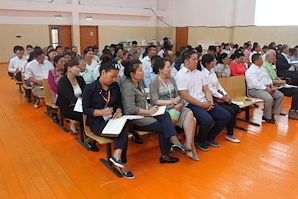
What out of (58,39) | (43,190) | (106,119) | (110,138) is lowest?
(43,190)

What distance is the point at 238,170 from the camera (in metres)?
2.97

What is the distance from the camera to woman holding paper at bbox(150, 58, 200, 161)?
319 cm

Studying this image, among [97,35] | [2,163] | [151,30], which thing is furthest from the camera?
[151,30]

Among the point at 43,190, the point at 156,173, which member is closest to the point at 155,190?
the point at 156,173

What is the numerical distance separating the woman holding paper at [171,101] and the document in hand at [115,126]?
0.52 m

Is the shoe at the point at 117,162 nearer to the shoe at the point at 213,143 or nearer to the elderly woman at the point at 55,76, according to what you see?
the shoe at the point at 213,143

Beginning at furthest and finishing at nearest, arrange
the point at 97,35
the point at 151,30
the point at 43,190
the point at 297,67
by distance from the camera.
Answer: the point at 151,30, the point at 97,35, the point at 297,67, the point at 43,190

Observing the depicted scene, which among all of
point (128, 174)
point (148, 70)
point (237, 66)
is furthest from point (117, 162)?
point (237, 66)

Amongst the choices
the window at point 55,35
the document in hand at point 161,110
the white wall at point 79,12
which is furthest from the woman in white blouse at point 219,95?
the window at point 55,35

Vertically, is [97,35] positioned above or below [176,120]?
above

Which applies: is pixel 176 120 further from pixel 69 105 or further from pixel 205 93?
pixel 69 105

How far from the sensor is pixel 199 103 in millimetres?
3488

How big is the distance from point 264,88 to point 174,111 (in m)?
2.22

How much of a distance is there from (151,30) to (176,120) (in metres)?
13.9
